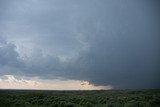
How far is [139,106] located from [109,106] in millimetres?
3092

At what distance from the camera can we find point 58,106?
30.6 metres

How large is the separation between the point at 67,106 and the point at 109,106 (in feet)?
17.0

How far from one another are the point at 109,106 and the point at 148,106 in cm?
392

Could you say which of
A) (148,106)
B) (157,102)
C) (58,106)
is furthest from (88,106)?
(157,102)

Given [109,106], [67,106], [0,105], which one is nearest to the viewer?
[0,105]

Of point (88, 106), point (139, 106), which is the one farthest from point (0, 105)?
point (139, 106)

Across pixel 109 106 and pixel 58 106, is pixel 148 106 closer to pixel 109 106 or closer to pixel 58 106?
pixel 109 106

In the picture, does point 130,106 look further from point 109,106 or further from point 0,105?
point 0,105

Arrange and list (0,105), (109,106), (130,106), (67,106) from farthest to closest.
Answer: (67,106) < (109,106) < (130,106) < (0,105)

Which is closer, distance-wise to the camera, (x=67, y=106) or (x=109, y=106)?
(x=109, y=106)

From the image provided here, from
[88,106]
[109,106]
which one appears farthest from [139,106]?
[88,106]

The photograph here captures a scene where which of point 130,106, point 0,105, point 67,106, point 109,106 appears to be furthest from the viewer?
point 67,106

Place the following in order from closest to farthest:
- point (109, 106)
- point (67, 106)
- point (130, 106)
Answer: point (130, 106)
point (109, 106)
point (67, 106)

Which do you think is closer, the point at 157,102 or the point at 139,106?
the point at 139,106
